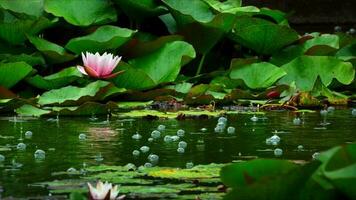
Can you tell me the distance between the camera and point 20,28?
6586mm

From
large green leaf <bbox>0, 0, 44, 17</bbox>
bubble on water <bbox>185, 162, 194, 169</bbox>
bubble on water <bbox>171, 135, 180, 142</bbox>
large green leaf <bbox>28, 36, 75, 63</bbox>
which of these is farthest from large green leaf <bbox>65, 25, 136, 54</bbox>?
bubble on water <bbox>185, 162, 194, 169</bbox>

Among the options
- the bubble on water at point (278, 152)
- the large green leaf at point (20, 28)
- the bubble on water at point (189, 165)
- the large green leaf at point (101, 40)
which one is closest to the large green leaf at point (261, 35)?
the large green leaf at point (101, 40)

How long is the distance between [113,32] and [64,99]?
32.3 inches

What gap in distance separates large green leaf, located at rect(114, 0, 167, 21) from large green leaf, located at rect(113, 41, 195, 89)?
1.35ft

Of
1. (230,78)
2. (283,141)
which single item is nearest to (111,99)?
(230,78)

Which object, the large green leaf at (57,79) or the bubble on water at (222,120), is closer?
the bubble on water at (222,120)

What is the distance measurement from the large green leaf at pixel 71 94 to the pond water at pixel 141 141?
0.97 ft

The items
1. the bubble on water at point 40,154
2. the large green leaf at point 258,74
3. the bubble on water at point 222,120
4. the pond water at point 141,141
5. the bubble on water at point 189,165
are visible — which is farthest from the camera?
the large green leaf at point 258,74

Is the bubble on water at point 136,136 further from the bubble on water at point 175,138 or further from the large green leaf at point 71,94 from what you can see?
the large green leaf at point 71,94

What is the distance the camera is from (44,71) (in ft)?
22.4

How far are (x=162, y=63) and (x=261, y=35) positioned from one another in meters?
0.85

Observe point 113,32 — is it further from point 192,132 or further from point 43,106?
point 192,132

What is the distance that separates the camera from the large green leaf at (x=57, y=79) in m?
6.36

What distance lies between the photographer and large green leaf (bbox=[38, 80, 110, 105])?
6.03 metres
